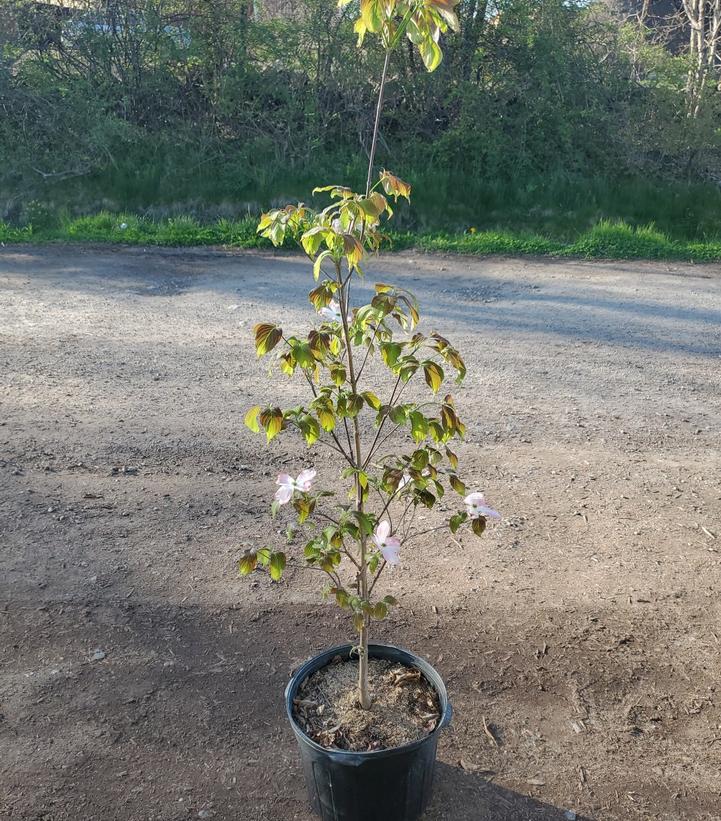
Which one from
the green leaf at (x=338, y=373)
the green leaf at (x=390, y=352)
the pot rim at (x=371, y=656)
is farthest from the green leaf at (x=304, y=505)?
the pot rim at (x=371, y=656)

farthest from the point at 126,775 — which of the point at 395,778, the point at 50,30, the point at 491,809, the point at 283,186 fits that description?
the point at 50,30

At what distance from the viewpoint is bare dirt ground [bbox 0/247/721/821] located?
110 inches

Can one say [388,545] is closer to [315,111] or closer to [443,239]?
[443,239]

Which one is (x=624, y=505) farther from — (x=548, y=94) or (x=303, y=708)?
(x=548, y=94)

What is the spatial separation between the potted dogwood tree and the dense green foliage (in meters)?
9.02

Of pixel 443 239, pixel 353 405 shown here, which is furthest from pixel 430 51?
pixel 443 239

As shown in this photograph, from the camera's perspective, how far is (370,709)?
264 centimetres

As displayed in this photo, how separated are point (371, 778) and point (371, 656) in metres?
0.50

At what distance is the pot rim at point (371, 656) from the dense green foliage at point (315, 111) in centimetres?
901

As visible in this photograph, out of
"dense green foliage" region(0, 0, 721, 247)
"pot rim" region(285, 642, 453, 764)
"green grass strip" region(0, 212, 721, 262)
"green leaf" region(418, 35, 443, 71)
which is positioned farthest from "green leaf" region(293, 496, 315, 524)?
"dense green foliage" region(0, 0, 721, 247)

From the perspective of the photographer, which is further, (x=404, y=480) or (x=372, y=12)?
(x=404, y=480)

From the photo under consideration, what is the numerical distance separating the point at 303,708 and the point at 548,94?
35.5ft

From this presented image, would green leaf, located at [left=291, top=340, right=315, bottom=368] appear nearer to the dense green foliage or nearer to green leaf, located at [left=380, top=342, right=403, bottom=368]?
green leaf, located at [left=380, top=342, right=403, bottom=368]

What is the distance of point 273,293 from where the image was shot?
8062 mm
